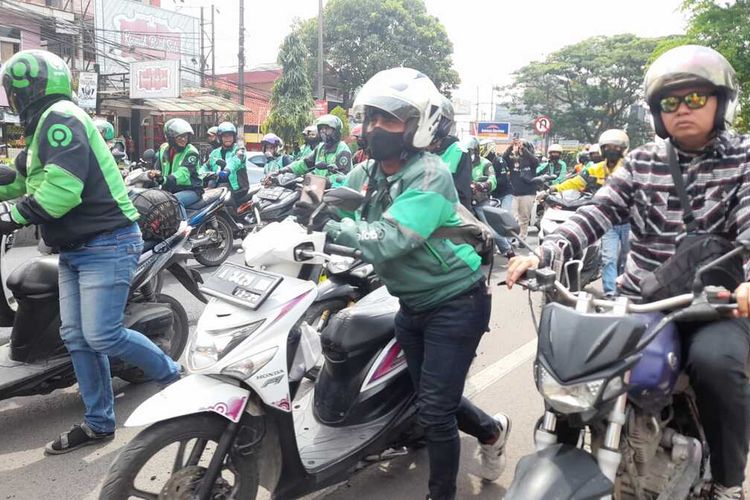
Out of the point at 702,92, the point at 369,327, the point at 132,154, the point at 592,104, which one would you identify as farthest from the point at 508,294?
the point at 592,104

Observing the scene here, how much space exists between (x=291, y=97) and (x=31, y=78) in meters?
24.9

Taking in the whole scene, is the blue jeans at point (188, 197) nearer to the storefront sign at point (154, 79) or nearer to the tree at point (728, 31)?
the tree at point (728, 31)

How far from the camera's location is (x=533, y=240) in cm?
1177

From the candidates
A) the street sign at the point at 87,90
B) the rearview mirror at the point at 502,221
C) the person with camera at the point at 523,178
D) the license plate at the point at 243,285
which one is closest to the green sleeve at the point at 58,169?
the license plate at the point at 243,285

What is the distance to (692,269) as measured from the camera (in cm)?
214

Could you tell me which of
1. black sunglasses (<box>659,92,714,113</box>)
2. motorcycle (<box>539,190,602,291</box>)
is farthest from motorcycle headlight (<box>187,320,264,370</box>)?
motorcycle (<box>539,190,602,291</box>)

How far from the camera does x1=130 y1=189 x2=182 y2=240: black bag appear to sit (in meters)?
4.17

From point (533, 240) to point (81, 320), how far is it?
375 inches

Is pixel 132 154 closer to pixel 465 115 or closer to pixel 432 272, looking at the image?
A: pixel 432 272

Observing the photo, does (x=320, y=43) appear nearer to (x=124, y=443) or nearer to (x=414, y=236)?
(x=124, y=443)

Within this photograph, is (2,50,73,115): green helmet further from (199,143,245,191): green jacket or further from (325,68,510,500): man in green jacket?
(199,143,245,191): green jacket

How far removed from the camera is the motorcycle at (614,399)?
175 cm

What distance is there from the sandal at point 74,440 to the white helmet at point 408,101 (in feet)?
6.85

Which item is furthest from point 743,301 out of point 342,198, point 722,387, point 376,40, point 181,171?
point 376,40
